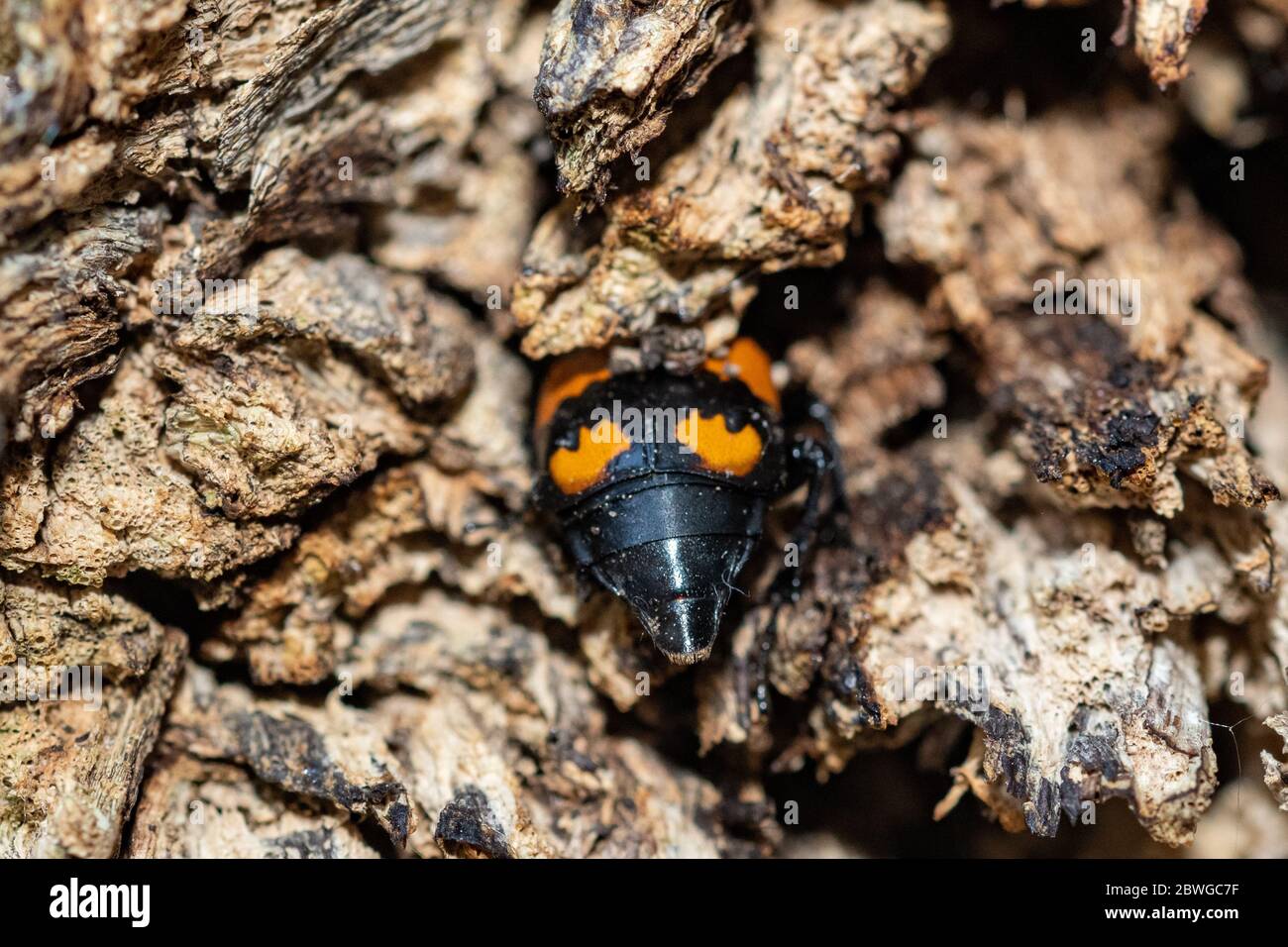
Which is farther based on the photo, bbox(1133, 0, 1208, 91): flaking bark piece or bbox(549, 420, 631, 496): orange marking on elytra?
bbox(549, 420, 631, 496): orange marking on elytra

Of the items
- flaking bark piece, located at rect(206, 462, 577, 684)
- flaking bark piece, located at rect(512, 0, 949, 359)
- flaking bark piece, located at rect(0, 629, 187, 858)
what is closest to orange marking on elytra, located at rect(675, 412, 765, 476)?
flaking bark piece, located at rect(512, 0, 949, 359)

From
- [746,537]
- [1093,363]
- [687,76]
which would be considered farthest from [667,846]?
[687,76]

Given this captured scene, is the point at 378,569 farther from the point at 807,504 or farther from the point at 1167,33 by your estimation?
the point at 1167,33

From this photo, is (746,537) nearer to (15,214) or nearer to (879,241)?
(879,241)

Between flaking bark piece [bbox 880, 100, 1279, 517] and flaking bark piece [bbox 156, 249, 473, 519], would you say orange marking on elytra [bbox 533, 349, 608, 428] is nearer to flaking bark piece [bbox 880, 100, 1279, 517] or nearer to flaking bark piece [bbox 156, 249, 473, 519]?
flaking bark piece [bbox 156, 249, 473, 519]

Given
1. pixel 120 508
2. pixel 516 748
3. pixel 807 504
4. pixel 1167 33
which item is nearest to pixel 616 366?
Result: pixel 807 504

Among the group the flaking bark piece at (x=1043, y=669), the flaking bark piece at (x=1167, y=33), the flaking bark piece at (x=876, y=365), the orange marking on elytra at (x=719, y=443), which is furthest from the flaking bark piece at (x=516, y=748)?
the flaking bark piece at (x=1167, y=33)

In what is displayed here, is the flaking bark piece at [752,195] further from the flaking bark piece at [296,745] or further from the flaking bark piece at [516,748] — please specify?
the flaking bark piece at [296,745]
